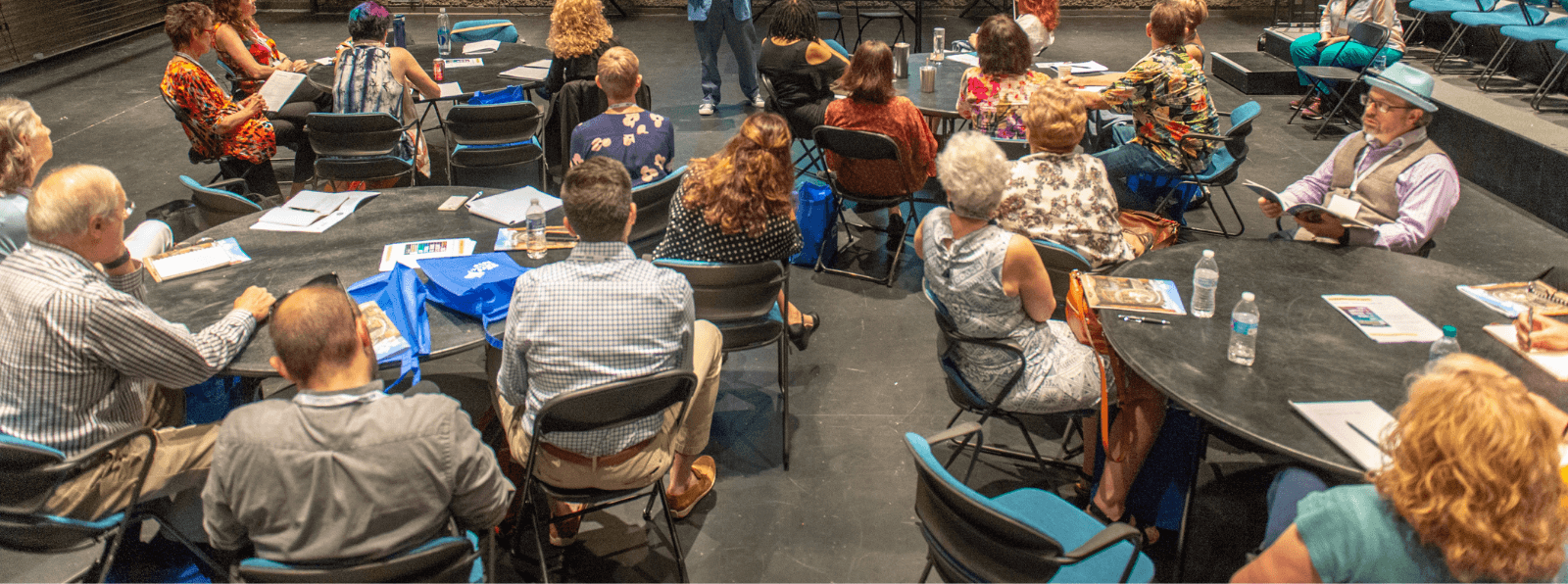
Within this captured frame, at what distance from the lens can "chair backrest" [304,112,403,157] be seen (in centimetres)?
464

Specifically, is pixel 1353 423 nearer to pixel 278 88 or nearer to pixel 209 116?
pixel 278 88

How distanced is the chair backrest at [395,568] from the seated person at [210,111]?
12.4 feet

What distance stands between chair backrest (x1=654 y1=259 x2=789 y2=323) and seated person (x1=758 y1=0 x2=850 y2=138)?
2504mm

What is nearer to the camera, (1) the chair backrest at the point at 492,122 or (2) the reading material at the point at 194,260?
(2) the reading material at the point at 194,260

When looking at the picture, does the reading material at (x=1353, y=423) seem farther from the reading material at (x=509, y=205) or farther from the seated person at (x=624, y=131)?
the seated person at (x=624, y=131)

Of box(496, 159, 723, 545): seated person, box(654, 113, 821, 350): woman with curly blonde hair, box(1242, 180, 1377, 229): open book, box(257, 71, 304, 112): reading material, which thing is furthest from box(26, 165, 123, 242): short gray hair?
box(1242, 180, 1377, 229): open book

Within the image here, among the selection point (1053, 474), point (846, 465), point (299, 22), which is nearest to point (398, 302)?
point (846, 465)

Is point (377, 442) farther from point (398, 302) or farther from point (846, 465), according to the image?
point (846, 465)

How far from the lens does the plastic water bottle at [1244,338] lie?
2486 millimetres

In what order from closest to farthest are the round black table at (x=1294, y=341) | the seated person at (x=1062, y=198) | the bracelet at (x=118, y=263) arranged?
the round black table at (x=1294, y=341) → the bracelet at (x=118, y=263) → the seated person at (x=1062, y=198)

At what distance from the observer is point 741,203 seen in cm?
322

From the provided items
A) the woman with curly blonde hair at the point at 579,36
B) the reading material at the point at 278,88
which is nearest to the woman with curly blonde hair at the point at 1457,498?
the woman with curly blonde hair at the point at 579,36

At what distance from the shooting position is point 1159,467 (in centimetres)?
288

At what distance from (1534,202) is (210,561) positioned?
6.70m
